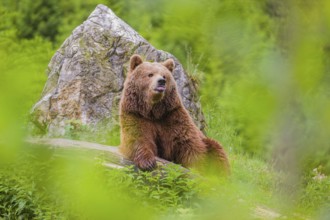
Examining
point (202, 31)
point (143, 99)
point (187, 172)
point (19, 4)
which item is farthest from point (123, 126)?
point (202, 31)

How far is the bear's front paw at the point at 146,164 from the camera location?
14.5 feet

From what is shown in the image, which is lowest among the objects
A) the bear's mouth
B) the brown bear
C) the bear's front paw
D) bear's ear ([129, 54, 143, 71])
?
the bear's front paw

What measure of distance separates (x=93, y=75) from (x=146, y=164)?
268 centimetres

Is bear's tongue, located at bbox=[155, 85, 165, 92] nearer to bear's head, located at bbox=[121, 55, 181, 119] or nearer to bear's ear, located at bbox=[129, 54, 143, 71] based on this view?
bear's head, located at bbox=[121, 55, 181, 119]

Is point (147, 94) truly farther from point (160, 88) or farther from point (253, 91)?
point (253, 91)

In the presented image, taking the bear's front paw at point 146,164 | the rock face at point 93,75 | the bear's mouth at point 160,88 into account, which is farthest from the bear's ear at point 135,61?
the rock face at point 93,75

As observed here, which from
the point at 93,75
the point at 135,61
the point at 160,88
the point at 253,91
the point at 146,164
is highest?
the point at 135,61

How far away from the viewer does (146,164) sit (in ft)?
14.5

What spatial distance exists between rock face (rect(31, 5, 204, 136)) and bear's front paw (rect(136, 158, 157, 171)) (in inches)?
86.8

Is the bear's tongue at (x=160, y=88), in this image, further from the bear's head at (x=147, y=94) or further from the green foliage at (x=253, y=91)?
the green foliage at (x=253, y=91)

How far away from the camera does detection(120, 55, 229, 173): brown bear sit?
15.8ft

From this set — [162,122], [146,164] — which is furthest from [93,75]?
[146,164]

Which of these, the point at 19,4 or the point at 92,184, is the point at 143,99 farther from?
the point at 92,184

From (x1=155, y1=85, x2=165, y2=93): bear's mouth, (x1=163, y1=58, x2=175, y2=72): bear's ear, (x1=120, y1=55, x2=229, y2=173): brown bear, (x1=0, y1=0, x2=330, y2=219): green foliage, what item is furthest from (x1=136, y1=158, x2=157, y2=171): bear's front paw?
(x1=0, y1=0, x2=330, y2=219): green foliage
